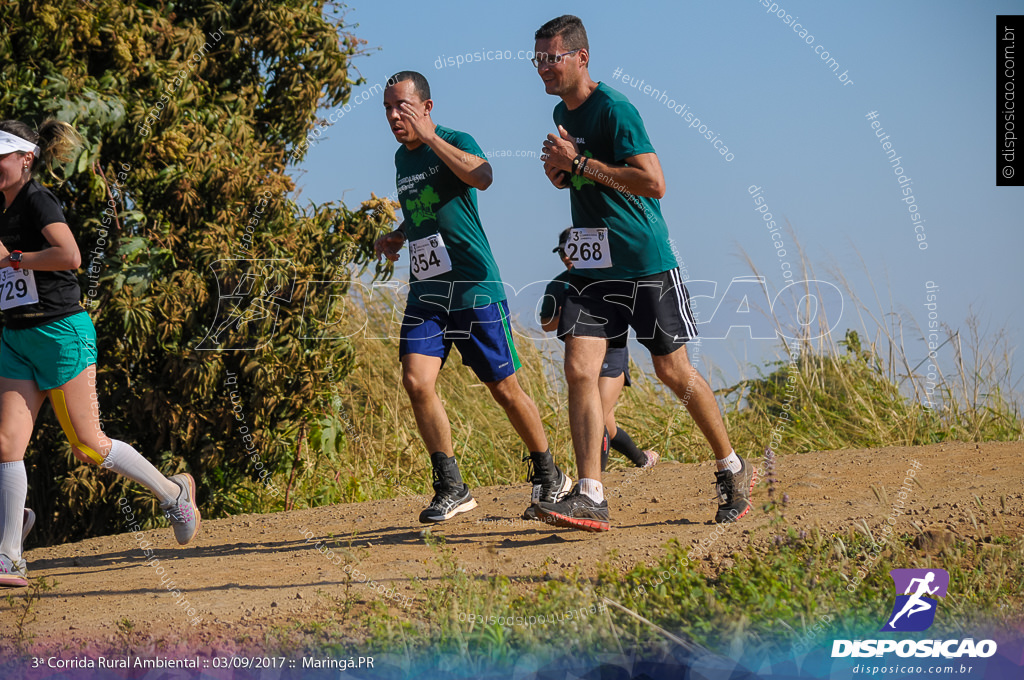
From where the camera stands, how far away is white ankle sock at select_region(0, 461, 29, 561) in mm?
4242

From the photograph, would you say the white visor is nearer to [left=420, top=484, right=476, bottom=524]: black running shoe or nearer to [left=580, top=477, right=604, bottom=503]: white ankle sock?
[left=420, top=484, right=476, bottom=524]: black running shoe

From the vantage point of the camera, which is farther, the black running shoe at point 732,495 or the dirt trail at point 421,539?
the black running shoe at point 732,495

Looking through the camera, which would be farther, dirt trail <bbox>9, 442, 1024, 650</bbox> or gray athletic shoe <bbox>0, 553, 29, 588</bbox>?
gray athletic shoe <bbox>0, 553, 29, 588</bbox>

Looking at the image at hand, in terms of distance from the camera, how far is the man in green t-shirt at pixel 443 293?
15.8 ft

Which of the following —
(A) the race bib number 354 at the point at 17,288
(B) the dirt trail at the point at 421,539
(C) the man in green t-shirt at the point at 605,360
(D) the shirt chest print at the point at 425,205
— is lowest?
(B) the dirt trail at the point at 421,539

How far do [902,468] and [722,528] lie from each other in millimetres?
1828

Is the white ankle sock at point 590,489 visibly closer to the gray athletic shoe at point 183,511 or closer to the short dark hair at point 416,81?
the gray athletic shoe at point 183,511

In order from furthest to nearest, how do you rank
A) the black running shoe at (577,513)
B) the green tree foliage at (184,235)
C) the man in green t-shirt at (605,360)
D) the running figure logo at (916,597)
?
the green tree foliage at (184,235), the man in green t-shirt at (605,360), the black running shoe at (577,513), the running figure logo at (916,597)

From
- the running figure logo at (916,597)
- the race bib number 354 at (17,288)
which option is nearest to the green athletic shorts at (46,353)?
the race bib number 354 at (17,288)

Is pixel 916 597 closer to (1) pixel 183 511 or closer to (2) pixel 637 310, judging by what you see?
(2) pixel 637 310

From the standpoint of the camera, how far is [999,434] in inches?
269

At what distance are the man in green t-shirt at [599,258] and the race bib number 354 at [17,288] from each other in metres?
2.44

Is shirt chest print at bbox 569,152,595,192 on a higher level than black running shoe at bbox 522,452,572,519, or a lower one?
higher

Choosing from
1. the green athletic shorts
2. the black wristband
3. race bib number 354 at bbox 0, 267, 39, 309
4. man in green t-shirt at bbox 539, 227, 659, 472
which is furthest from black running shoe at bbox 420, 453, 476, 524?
race bib number 354 at bbox 0, 267, 39, 309
